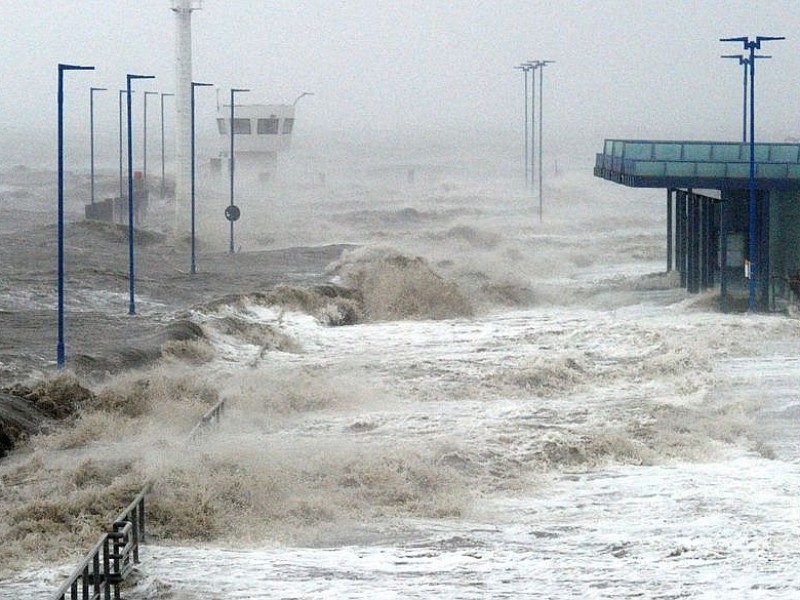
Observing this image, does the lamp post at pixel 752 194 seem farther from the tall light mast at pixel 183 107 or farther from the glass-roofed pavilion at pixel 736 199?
the tall light mast at pixel 183 107

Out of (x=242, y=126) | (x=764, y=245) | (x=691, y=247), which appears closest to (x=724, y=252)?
(x=764, y=245)

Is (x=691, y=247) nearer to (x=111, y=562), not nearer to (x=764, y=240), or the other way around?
(x=764, y=240)

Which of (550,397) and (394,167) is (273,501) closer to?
(550,397)

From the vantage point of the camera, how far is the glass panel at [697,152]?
3900 cm

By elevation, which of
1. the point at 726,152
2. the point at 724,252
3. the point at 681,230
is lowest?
the point at 724,252

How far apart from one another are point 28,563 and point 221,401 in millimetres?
9242

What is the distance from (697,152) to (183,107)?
95.6 feet

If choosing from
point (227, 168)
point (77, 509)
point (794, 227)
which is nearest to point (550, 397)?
point (77, 509)

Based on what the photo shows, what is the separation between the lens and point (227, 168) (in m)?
107

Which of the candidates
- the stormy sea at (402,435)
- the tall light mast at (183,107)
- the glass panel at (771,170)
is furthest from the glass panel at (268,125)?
the glass panel at (771,170)

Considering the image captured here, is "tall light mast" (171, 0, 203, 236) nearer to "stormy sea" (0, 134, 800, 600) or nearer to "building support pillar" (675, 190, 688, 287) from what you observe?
"stormy sea" (0, 134, 800, 600)

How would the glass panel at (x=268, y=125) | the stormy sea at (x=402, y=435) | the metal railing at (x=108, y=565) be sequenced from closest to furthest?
1. the metal railing at (x=108, y=565)
2. the stormy sea at (x=402, y=435)
3. the glass panel at (x=268, y=125)

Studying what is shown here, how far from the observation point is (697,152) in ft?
129

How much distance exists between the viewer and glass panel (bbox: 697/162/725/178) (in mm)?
38312
